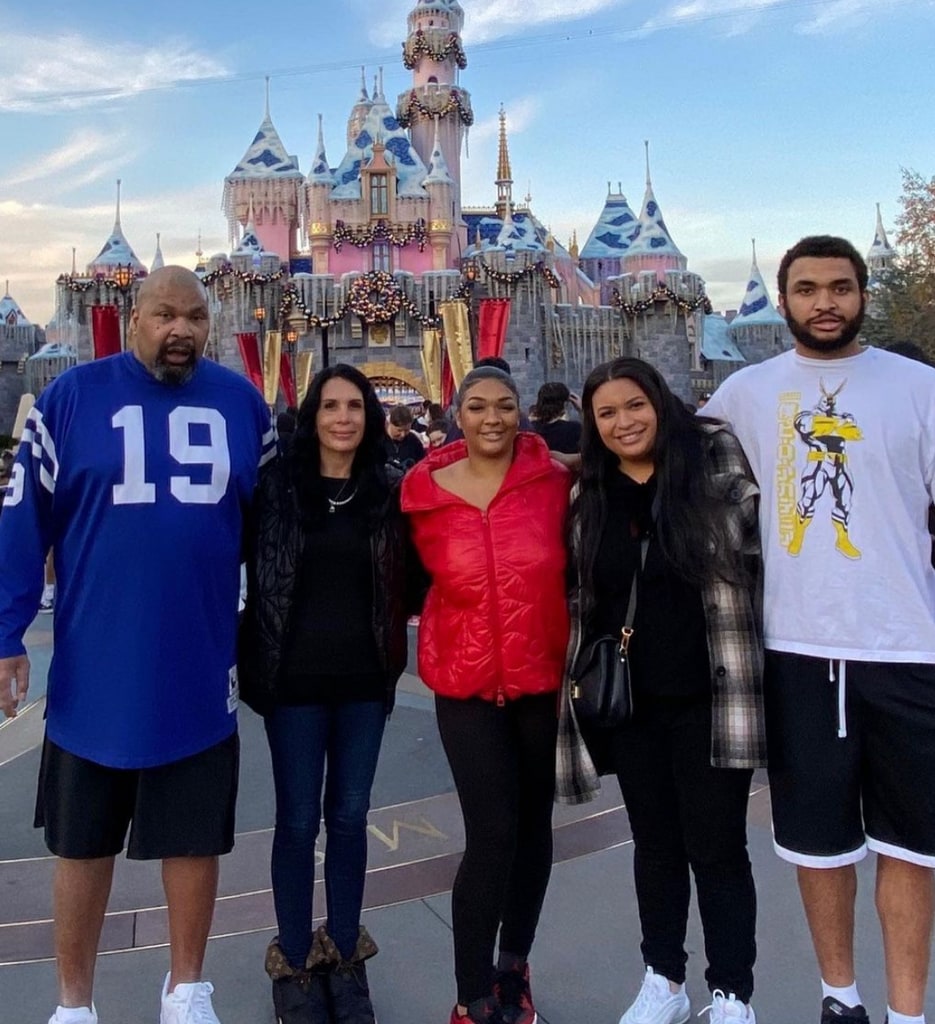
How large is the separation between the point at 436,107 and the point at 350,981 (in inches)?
1413

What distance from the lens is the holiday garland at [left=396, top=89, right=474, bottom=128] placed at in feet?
112

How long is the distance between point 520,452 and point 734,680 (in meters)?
0.72

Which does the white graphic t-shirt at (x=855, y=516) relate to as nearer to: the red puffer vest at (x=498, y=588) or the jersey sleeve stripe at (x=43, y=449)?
the red puffer vest at (x=498, y=588)

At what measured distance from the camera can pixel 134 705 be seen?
1974mm

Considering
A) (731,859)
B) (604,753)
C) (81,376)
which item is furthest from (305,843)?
(81,376)

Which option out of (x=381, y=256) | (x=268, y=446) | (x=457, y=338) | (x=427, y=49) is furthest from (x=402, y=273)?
(x=268, y=446)

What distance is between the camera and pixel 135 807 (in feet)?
6.73

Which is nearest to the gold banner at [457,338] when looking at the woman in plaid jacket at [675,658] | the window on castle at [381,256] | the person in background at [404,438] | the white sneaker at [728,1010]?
the person in background at [404,438]

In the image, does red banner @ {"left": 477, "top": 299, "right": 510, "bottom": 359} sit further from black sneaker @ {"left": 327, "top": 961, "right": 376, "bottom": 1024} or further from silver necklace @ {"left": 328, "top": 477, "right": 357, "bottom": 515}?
black sneaker @ {"left": 327, "top": 961, "right": 376, "bottom": 1024}

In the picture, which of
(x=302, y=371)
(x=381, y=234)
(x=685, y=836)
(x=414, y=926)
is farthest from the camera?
(x=381, y=234)

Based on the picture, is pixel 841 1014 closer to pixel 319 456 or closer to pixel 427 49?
pixel 319 456

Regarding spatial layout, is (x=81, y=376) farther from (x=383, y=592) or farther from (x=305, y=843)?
(x=305, y=843)

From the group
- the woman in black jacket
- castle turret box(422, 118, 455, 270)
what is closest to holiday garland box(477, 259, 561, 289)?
castle turret box(422, 118, 455, 270)

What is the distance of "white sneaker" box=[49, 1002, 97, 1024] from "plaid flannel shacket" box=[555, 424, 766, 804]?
115 cm
